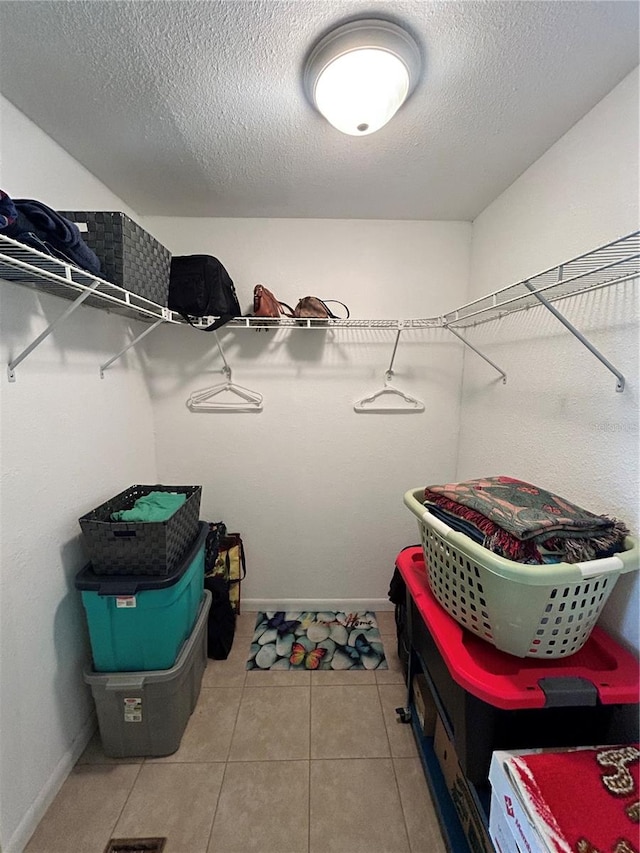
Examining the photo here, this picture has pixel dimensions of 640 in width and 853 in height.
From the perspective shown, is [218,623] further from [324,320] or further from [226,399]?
[324,320]

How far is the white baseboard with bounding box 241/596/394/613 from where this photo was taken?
2.21 metres

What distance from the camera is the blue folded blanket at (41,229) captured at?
81 centimetres

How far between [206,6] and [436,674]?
200cm

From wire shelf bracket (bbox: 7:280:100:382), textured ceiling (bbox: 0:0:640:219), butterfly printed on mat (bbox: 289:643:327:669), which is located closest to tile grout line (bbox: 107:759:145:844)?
butterfly printed on mat (bbox: 289:643:327:669)

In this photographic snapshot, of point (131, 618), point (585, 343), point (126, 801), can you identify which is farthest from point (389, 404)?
point (126, 801)

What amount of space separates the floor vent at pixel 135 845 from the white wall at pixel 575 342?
5.31 ft

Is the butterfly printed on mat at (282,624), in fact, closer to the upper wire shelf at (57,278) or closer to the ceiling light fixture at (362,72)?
the upper wire shelf at (57,278)


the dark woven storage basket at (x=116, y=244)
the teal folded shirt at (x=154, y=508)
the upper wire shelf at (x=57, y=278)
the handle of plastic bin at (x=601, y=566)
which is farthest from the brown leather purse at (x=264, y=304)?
the handle of plastic bin at (x=601, y=566)

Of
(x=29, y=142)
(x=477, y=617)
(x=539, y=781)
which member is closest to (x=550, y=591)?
(x=477, y=617)

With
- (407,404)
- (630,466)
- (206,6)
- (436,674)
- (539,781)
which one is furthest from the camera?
(407,404)

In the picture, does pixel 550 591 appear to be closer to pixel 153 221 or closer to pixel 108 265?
pixel 108 265

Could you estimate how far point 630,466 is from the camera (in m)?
0.98

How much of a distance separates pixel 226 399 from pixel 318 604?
1.45 m

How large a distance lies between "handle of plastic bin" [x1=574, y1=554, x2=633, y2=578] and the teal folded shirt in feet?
4.46
